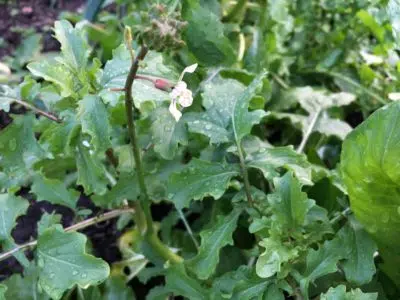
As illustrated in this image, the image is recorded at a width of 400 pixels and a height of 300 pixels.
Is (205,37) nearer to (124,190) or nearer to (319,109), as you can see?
(124,190)

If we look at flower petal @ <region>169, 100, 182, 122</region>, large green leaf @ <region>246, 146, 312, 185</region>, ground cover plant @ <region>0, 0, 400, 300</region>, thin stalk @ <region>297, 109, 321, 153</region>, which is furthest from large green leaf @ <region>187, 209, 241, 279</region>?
thin stalk @ <region>297, 109, 321, 153</region>

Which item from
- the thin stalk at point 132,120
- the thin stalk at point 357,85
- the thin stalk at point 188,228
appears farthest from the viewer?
the thin stalk at point 357,85

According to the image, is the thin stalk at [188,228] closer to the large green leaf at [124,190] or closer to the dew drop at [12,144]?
the large green leaf at [124,190]

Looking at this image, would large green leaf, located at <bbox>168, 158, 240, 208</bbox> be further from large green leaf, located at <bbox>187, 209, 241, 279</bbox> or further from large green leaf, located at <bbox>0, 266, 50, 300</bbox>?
large green leaf, located at <bbox>0, 266, 50, 300</bbox>

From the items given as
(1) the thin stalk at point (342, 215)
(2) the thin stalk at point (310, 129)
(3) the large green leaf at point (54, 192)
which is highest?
(1) the thin stalk at point (342, 215)

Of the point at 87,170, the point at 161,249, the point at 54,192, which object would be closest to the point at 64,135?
the point at 87,170

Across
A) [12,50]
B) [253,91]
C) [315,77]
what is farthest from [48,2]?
[253,91]

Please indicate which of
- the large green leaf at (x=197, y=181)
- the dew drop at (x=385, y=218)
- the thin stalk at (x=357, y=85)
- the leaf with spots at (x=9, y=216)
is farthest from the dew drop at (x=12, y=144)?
the thin stalk at (x=357, y=85)
